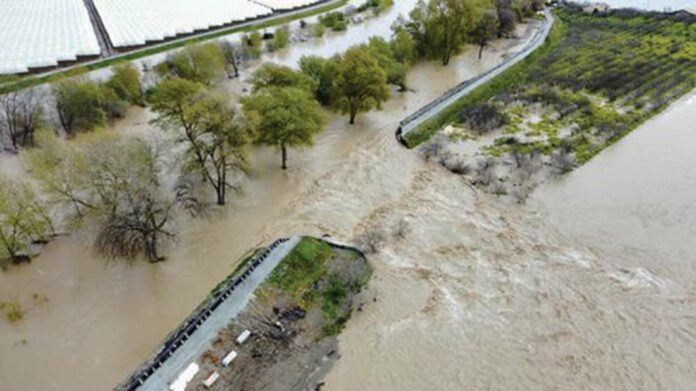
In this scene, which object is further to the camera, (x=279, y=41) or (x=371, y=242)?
(x=279, y=41)

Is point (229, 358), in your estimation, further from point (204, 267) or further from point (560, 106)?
point (560, 106)

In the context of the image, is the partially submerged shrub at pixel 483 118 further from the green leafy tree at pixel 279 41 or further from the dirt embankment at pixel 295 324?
the green leafy tree at pixel 279 41

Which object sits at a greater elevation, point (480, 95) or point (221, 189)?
point (221, 189)

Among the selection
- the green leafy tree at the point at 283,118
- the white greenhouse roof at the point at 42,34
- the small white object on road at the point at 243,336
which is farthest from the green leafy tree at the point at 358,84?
the white greenhouse roof at the point at 42,34

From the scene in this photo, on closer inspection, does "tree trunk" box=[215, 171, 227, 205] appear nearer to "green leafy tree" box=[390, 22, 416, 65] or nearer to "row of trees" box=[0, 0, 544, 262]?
"row of trees" box=[0, 0, 544, 262]

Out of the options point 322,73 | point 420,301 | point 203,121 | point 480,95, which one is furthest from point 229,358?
point 480,95

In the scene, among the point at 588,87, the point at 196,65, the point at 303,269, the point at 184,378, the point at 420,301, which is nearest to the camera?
the point at 184,378

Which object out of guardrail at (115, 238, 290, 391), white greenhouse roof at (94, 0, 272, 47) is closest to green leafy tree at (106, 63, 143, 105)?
white greenhouse roof at (94, 0, 272, 47)
